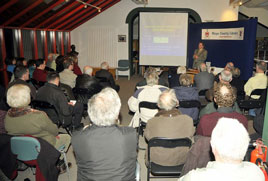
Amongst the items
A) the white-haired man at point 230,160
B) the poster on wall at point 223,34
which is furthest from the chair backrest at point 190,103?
the poster on wall at point 223,34

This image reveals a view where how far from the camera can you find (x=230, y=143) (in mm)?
1217

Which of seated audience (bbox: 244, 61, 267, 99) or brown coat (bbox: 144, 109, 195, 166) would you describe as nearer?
brown coat (bbox: 144, 109, 195, 166)

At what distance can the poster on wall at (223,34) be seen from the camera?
812 centimetres

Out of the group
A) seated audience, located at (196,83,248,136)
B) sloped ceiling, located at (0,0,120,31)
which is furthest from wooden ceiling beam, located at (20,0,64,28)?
seated audience, located at (196,83,248,136)

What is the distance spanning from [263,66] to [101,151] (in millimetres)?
3932

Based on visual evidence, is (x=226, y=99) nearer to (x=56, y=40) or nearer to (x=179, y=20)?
(x=179, y=20)

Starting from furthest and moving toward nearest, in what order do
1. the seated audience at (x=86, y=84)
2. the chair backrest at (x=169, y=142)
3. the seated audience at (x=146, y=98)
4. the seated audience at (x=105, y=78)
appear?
1. the seated audience at (x=105, y=78)
2. the seated audience at (x=86, y=84)
3. the seated audience at (x=146, y=98)
4. the chair backrest at (x=169, y=142)

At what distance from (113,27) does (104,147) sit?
10291 millimetres

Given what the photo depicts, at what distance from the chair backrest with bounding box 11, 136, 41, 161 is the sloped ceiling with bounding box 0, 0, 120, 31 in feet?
16.1

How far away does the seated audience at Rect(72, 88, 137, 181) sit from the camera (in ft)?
5.96

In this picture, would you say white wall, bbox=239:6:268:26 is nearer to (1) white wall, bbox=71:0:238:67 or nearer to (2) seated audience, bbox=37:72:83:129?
(1) white wall, bbox=71:0:238:67

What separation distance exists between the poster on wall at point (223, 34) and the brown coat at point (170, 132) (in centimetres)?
667

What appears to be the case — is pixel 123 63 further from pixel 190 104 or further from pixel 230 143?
pixel 230 143

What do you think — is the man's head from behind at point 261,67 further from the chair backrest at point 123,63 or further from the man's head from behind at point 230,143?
the chair backrest at point 123,63
